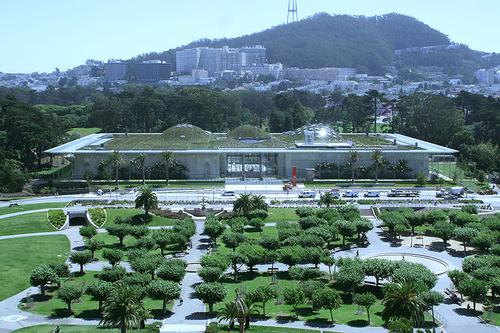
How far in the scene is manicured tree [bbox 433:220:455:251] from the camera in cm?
5772

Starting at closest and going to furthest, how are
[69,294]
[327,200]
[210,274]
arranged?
[69,294] < [210,274] < [327,200]

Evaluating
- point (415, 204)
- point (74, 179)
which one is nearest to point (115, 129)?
point (74, 179)

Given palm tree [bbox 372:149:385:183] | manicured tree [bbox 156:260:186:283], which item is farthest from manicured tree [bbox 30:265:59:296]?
palm tree [bbox 372:149:385:183]

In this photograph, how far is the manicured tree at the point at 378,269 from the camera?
4641cm

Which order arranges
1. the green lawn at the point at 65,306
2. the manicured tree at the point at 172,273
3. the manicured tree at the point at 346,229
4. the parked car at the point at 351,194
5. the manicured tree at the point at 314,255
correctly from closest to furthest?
the green lawn at the point at 65,306 < the manicured tree at the point at 172,273 < the manicured tree at the point at 314,255 < the manicured tree at the point at 346,229 < the parked car at the point at 351,194

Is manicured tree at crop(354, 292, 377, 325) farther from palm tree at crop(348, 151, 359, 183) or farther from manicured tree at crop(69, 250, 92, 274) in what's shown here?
palm tree at crop(348, 151, 359, 183)

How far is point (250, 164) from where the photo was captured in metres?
91.4

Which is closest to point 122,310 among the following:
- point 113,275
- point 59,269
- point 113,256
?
point 113,275

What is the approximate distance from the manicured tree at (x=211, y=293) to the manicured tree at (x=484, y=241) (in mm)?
23693

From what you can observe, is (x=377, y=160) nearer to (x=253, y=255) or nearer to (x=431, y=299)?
(x=253, y=255)

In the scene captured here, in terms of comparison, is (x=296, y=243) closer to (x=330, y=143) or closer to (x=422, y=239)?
(x=422, y=239)

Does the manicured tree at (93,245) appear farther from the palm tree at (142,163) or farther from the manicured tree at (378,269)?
the palm tree at (142,163)

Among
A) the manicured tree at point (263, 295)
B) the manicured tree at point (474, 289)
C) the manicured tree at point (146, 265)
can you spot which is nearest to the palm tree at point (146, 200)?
the manicured tree at point (146, 265)

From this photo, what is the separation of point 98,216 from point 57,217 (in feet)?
13.2
